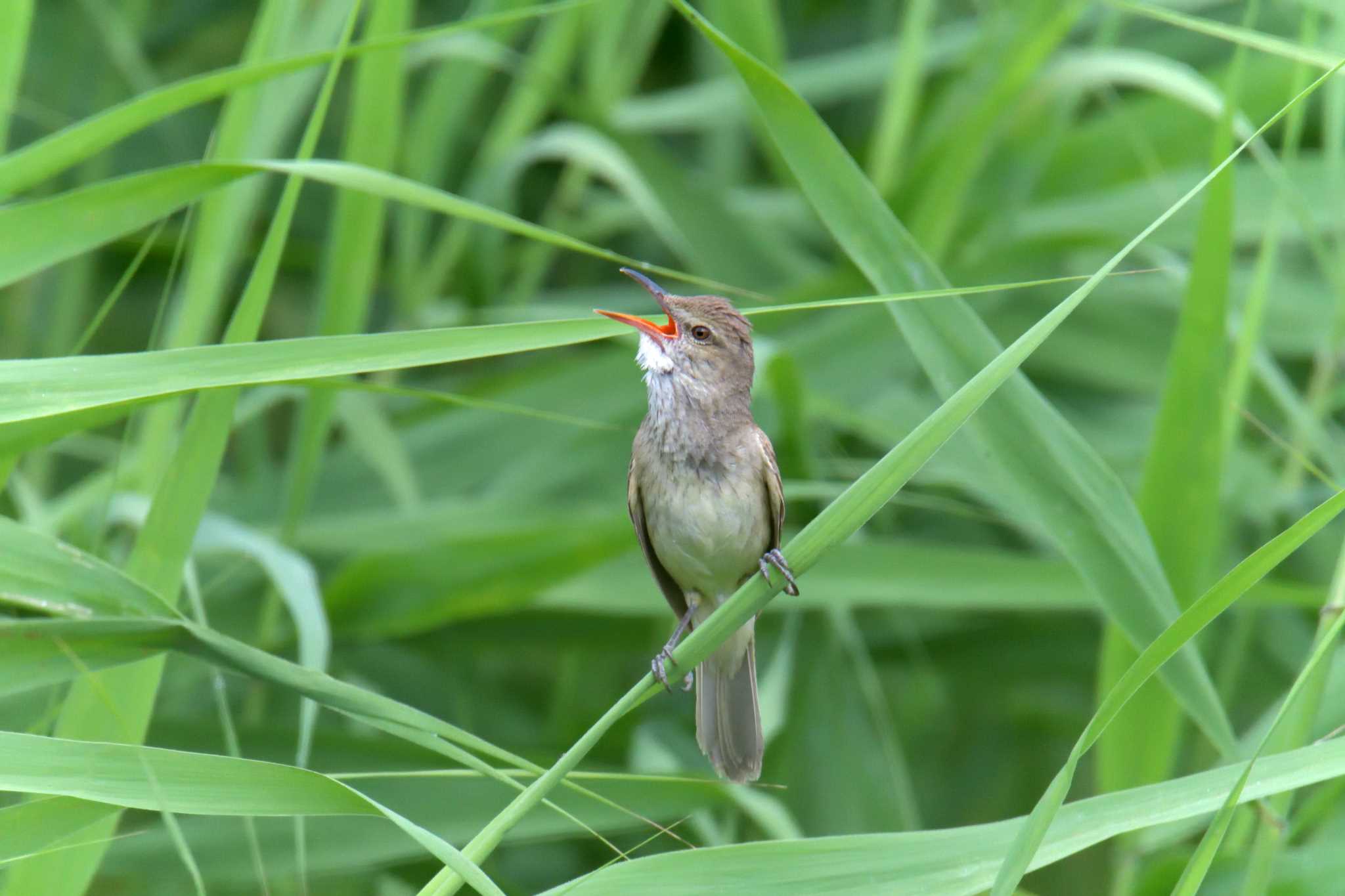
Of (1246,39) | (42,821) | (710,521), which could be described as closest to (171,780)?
(42,821)

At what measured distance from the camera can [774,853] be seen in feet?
5.31

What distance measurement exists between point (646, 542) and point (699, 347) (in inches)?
15.8

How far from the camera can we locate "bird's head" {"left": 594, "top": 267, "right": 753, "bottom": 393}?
2.59 meters

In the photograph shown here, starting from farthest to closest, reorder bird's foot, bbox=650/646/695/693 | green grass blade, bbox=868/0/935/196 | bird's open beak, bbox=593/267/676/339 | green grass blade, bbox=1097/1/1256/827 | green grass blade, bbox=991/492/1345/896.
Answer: green grass blade, bbox=868/0/935/196
bird's open beak, bbox=593/267/676/339
green grass blade, bbox=1097/1/1256/827
bird's foot, bbox=650/646/695/693
green grass blade, bbox=991/492/1345/896

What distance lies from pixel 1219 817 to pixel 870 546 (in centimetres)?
146

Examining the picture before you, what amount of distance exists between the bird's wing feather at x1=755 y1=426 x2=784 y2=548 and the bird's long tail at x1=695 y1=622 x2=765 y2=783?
0.68 ft

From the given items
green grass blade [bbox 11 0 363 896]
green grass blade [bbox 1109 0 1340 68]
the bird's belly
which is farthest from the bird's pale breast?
green grass blade [bbox 1109 0 1340 68]

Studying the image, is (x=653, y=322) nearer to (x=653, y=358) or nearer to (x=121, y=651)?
(x=653, y=358)

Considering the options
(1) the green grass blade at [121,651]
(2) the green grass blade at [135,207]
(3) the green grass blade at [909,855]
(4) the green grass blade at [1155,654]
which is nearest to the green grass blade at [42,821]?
(1) the green grass blade at [121,651]

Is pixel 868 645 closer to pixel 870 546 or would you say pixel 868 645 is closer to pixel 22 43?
pixel 870 546

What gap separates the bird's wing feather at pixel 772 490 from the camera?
258cm

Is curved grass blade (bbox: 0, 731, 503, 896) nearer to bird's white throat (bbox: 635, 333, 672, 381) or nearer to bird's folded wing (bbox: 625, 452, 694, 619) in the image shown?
bird's folded wing (bbox: 625, 452, 694, 619)

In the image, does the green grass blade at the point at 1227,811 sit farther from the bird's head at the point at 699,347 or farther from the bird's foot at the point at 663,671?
the bird's head at the point at 699,347

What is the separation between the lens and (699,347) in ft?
8.61
